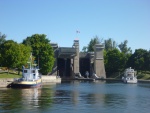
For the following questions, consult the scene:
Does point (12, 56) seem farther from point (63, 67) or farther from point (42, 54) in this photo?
point (63, 67)

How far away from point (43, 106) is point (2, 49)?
60386mm

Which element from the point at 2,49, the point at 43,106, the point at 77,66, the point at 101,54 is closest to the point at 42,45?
the point at 2,49

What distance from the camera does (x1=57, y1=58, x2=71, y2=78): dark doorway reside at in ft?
454

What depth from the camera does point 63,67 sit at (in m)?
140

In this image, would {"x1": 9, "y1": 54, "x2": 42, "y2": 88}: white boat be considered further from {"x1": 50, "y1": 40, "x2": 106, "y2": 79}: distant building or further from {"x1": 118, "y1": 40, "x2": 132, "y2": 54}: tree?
{"x1": 118, "y1": 40, "x2": 132, "y2": 54}: tree

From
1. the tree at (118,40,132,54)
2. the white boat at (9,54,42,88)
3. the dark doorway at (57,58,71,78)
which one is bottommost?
the white boat at (9,54,42,88)

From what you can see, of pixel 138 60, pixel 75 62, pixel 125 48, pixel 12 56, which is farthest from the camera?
pixel 125 48

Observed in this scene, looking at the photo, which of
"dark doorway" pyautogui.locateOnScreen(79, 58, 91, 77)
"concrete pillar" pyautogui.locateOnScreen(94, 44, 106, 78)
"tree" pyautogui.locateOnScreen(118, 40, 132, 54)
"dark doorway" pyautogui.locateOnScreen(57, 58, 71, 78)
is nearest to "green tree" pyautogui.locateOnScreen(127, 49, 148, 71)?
"concrete pillar" pyautogui.locateOnScreen(94, 44, 106, 78)

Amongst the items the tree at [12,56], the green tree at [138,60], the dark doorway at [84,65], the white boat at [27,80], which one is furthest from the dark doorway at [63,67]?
the white boat at [27,80]

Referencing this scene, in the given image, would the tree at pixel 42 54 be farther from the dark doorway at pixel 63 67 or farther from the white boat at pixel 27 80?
the white boat at pixel 27 80

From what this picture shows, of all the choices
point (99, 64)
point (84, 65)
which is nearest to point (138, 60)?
point (99, 64)

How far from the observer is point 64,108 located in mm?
35219

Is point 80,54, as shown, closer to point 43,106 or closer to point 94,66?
point 94,66

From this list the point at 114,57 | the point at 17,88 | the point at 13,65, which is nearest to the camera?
the point at 17,88
